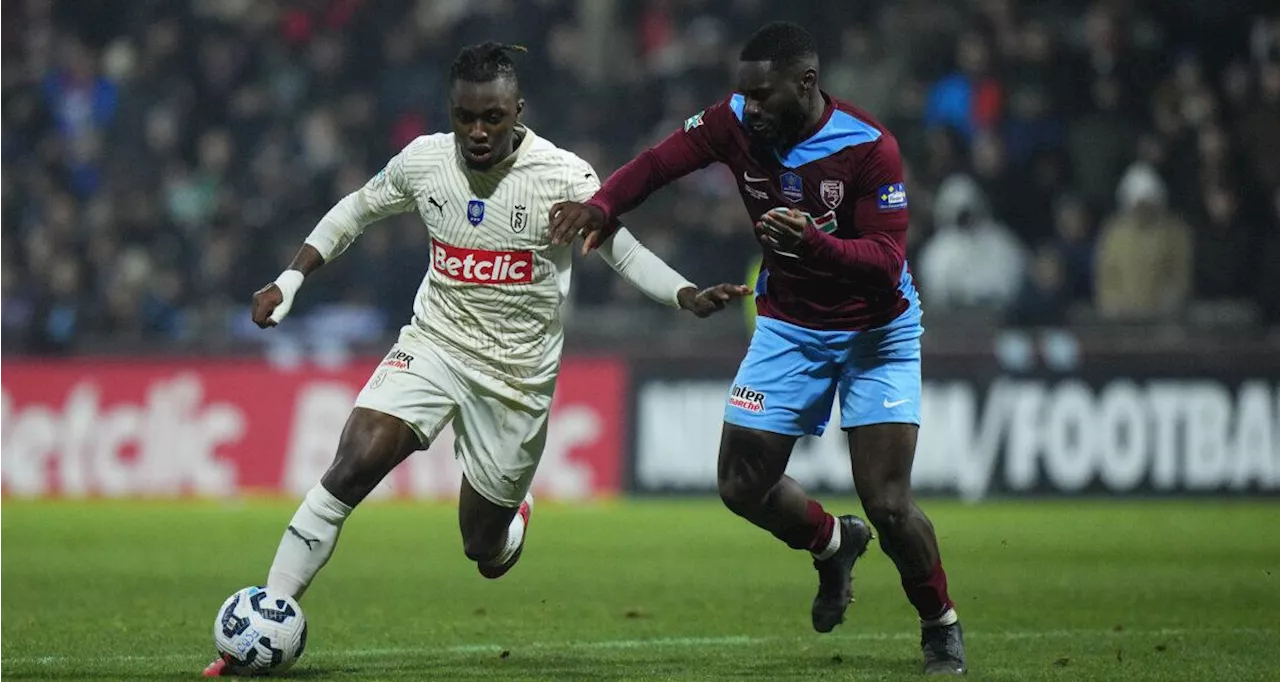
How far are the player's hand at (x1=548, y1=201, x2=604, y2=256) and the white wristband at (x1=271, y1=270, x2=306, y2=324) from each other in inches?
38.6

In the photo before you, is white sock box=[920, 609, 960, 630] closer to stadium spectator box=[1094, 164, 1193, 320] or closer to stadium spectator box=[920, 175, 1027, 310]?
stadium spectator box=[1094, 164, 1193, 320]

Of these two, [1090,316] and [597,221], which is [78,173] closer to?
[1090,316]

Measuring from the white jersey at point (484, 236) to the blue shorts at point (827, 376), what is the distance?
879 millimetres

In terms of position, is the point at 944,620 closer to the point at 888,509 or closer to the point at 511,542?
the point at 888,509

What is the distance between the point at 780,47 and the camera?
6.70m

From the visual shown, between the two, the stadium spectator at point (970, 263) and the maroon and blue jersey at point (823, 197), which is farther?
the stadium spectator at point (970, 263)

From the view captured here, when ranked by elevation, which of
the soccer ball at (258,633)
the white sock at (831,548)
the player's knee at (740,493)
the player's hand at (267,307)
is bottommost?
the soccer ball at (258,633)

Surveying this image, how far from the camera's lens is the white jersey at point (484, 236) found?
736cm

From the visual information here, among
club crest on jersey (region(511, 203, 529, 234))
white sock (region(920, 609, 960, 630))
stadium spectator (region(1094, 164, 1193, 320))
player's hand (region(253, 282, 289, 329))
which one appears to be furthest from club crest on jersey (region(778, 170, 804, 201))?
stadium spectator (region(1094, 164, 1193, 320))

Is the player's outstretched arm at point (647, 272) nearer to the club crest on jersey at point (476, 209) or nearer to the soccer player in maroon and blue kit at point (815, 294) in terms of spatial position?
the soccer player in maroon and blue kit at point (815, 294)

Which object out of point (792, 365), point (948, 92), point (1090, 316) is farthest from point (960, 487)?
point (792, 365)

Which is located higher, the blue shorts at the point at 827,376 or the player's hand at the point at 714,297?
the player's hand at the point at 714,297

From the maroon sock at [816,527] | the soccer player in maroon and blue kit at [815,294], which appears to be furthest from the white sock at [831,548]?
the soccer player in maroon and blue kit at [815,294]

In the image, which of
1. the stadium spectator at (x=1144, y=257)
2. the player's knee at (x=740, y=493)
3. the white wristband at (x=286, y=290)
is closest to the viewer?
the white wristband at (x=286, y=290)
